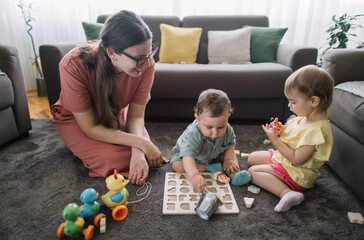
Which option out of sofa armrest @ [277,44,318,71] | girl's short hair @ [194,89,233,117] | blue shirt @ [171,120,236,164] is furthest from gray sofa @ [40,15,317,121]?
girl's short hair @ [194,89,233,117]

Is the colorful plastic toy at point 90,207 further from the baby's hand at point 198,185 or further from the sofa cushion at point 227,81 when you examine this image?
the sofa cushion at point 227,81

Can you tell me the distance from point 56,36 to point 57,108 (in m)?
1.90

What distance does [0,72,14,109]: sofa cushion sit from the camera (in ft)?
4.71

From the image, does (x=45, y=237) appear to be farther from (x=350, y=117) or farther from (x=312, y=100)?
(x=350, y=117)

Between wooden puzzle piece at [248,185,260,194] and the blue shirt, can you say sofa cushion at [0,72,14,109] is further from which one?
wooden puzzle piece at [248,185,260,194]

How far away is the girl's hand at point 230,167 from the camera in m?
1.22

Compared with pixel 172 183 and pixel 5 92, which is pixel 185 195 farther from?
pixel 5 92

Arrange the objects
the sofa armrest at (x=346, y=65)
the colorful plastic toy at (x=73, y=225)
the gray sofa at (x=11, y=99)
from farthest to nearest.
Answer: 1. the gray sofa at (x=11, y=99)
2. the sofa armrest at (x=346, y=65)
3. the colorful plastic toy at (x=73, y=225)

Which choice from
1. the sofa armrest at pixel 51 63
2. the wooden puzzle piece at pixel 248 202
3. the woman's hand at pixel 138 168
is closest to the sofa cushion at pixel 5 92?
the sofa armrest at pixel 51 63

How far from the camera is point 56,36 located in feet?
9.30

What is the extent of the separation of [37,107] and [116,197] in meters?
Result: 1.89

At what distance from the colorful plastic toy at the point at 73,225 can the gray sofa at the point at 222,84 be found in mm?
1161

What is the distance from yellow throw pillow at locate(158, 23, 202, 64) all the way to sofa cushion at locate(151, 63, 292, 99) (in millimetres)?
395

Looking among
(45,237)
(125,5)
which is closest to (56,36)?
(125,5)
